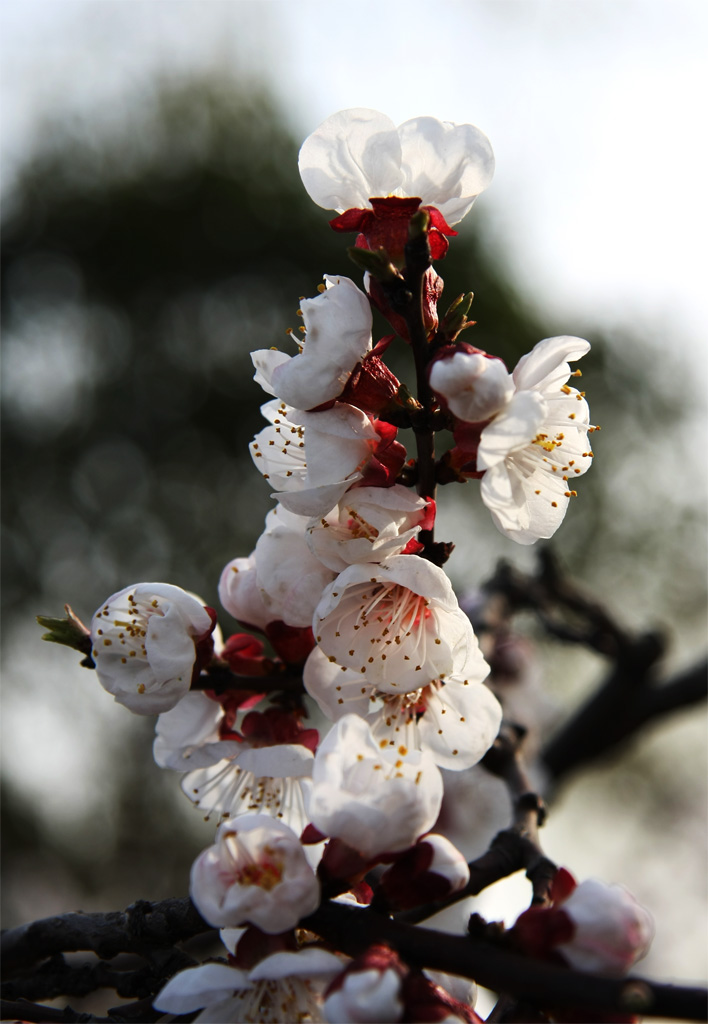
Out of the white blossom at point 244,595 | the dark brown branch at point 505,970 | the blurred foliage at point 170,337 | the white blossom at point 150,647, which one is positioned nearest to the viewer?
the dark brown branch at point 505,970

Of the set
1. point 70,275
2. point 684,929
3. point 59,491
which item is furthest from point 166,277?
point 684,929

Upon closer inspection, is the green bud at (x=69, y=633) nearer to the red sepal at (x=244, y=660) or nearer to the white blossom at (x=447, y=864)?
the red sepal at (x=244, y=660)

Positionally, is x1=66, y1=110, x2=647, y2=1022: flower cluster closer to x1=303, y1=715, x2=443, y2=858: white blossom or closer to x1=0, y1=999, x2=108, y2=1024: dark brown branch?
x1=303, y1=715, x2=443, y2=858: white blossom

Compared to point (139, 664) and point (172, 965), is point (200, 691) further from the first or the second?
point (172, 965)

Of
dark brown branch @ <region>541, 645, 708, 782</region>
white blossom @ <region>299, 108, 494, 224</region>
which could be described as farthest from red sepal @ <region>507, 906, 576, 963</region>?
dark brown branch @ <region>541, 645, 708, 782</region>

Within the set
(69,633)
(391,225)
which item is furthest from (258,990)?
(391,225)

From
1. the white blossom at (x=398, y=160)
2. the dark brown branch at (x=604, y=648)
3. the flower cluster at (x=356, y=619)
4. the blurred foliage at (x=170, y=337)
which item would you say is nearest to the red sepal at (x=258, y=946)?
the flower cluster at (x=356, y=619)

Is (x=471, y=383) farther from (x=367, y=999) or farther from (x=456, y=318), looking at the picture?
(x=367, y=999)
